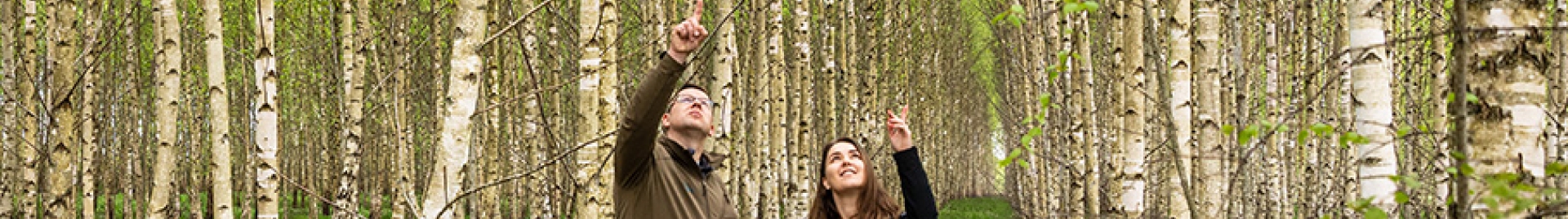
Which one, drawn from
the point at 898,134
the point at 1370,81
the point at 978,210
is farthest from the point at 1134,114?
the point at 978,210

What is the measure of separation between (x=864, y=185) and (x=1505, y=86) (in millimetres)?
2107

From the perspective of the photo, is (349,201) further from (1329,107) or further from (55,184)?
(1329,107)

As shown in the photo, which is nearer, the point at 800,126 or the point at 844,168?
the point at 844,168

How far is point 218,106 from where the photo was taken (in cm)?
408

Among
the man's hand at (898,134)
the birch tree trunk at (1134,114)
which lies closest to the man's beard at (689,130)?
the man's hand at (898,134)

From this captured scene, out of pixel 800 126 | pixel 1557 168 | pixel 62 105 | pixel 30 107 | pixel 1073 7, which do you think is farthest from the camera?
pixel 800 126

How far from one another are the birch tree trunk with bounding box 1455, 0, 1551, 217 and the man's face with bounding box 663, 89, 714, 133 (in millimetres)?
1765

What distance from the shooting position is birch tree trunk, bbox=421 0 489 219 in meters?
3.10

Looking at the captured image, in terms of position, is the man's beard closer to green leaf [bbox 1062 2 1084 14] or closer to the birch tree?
green leaf [bbox 1062 2 1084 14]

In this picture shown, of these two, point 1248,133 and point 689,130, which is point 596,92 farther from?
point 1248,133

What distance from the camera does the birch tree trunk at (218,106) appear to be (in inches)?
154

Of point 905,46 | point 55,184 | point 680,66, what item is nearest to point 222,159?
point 55,184

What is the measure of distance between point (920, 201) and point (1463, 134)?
7.05ft

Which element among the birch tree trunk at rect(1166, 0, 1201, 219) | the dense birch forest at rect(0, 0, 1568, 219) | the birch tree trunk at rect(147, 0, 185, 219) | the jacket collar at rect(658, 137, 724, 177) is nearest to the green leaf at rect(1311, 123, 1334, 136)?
the dense birch forest at rect(0, 0, 1568, 219)
